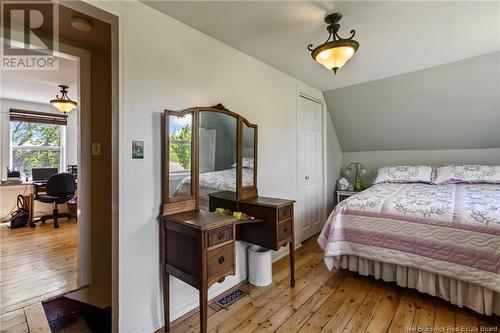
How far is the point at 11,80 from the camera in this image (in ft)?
11.0

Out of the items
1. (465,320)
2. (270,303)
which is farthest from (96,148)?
(465,320)

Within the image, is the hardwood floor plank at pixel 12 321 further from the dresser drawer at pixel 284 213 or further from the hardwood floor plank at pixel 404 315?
the hardwood floor plank at pixel 404 315

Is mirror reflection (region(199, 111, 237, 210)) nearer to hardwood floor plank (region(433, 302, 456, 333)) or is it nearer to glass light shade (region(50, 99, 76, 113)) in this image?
hardwood floor plank (region(433, 302, 456, 333))

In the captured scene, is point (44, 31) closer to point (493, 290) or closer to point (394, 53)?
point (394, 53)

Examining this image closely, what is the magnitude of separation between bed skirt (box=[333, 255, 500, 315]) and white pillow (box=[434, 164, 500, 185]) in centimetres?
180

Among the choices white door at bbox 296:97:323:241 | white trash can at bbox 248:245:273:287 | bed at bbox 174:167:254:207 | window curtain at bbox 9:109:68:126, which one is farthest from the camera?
window curtain at bbox 9:109:68:126

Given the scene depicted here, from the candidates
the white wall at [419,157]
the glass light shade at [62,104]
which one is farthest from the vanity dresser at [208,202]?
the glass light shade at [62,104]

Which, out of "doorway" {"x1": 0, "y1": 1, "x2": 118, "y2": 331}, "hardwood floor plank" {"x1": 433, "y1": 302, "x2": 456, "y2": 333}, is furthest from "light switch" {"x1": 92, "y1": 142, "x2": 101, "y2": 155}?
"hardwood floor plank" {"x1": 433, "y1": 302, "x2": 456, "y2": 333}

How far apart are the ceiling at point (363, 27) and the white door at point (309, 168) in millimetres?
907

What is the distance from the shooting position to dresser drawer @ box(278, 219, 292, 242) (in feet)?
7.15

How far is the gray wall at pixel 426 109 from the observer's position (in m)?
2.90

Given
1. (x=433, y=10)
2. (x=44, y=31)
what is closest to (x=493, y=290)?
(x=433, y=10)

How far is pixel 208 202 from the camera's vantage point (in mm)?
2111

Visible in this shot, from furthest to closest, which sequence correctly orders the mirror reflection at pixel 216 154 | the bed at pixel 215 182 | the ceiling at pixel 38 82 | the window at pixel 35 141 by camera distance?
the window at pixel 35 141 < the ceiling at pixel 38 82 < the mirror reflection at pixel 216 154 < the bed at pixel 215 182
